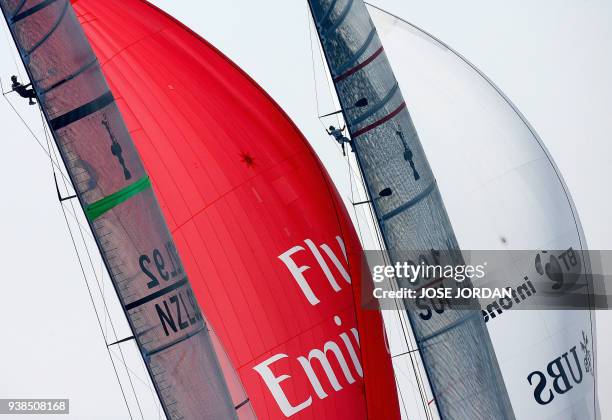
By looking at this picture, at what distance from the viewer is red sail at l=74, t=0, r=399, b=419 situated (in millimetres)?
5824

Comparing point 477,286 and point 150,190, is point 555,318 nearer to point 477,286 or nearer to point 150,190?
point 477,286

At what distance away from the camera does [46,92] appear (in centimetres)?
506

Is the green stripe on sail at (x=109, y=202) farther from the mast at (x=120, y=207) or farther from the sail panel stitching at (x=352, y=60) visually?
the sail panel stitching at (x=352, y=60)

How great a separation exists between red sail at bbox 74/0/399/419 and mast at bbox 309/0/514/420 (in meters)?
0.22

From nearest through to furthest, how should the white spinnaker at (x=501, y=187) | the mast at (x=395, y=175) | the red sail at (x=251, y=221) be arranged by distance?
the red sail at (x=251, y=221) → the mast at (x=395, y=175) → the white spinnaker at (x=501, y=187)

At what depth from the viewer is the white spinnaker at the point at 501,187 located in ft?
21.4

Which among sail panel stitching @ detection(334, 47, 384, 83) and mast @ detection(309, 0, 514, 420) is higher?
sail panel stitching @ detection(334, 47, 384, 83)

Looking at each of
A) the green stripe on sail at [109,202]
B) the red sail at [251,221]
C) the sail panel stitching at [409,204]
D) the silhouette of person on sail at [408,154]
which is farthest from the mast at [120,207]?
the silhouette of person on sail at [408,154]

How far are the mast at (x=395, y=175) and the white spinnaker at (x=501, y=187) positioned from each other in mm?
540

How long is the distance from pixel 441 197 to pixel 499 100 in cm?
84

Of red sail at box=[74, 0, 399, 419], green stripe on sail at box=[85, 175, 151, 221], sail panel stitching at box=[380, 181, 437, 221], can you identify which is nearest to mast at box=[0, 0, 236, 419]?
green stripe on sail at box=[85, 175, 151, 221]

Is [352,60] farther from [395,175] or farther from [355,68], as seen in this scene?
[395,175]

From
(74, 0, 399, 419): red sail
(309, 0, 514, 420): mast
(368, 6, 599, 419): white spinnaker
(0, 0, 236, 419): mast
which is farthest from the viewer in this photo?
(368, 6, 599, 419): white spinnaker

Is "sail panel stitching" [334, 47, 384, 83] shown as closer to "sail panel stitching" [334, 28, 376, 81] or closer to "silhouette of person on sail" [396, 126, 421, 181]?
"sail panel stitching" [334, 28, 376, 81]
